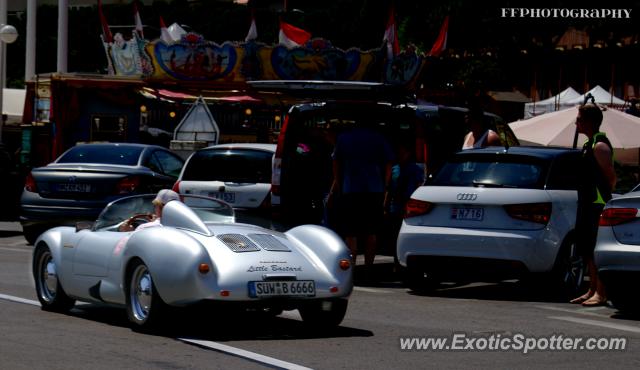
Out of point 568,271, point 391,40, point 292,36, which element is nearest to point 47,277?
point 568,271

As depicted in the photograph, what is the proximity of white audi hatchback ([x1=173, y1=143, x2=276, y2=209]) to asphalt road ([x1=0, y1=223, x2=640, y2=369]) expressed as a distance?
3.25 m

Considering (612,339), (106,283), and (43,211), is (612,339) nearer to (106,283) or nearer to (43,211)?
(106,283)

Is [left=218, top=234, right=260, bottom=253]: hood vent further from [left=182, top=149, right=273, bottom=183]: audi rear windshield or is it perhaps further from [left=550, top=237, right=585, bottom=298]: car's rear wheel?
[left=182, top=149, right=273, bottom=183]: audi rear windshield

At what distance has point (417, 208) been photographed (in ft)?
43.0

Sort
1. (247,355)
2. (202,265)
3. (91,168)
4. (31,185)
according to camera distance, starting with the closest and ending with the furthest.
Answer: (247,355)
(202,265)
(91,168)
(31,185)

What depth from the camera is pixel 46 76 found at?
104ft

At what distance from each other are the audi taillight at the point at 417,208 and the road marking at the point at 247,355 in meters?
4.27

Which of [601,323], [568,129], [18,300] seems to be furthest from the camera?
[568,129]

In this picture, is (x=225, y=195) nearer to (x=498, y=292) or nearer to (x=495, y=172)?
(x=498, y=292)

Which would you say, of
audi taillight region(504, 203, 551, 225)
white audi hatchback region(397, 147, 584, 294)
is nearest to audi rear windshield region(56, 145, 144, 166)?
white audi hatchback region(397, 147, 584, 294)

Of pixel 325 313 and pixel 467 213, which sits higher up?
pixel 467 213
